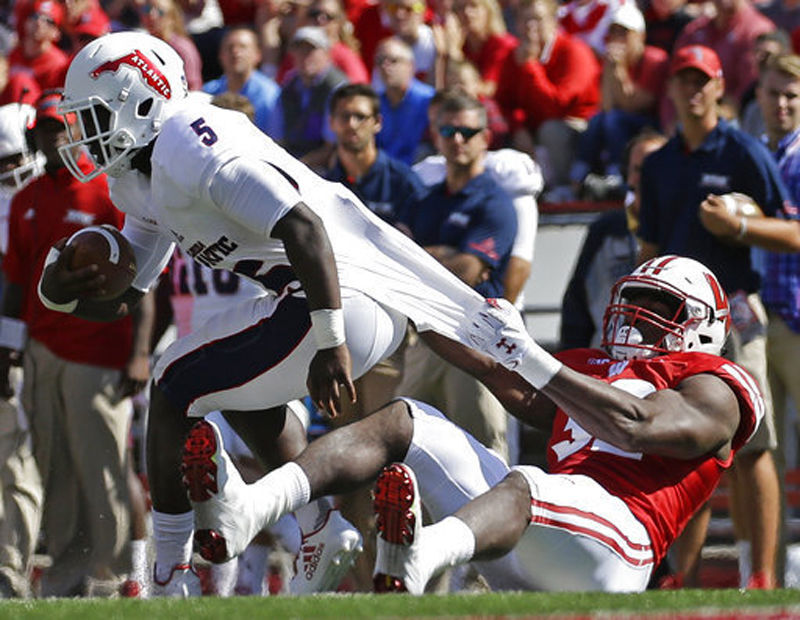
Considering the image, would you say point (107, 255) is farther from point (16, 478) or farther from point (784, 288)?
point (784, 288)

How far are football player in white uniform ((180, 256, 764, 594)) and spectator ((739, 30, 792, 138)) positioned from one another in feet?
12.3

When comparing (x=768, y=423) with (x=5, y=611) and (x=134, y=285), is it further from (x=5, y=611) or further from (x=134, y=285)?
(x=5, y=611)

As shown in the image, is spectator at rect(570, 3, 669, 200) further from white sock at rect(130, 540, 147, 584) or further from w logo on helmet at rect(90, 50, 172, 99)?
w logo on helmet at rect(90, 50, 172, 99)

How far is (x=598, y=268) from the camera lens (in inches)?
297

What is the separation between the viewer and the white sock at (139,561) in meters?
7.40

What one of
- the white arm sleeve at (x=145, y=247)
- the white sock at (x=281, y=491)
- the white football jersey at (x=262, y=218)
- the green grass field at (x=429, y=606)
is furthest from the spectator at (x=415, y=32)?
the green grass field at (x=429, y=606)

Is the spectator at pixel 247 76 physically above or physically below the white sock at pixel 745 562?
above

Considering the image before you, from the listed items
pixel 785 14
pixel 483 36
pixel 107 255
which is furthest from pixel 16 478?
pixel 785 14

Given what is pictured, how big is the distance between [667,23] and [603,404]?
5.84m

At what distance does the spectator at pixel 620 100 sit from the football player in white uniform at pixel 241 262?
3.69m

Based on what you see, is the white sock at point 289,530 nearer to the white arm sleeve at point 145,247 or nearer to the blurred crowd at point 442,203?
the blurred crowd at point 442,203

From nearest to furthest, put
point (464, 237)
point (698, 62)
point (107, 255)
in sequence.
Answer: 1. point (107, 255)
2. point (698, 62)
3. point (464, 237)

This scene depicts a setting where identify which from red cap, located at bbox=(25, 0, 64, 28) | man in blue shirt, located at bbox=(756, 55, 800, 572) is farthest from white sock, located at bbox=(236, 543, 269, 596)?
red cap, located at bbox=(25, 0, 64, 28)

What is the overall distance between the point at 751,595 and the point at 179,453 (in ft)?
6.25
